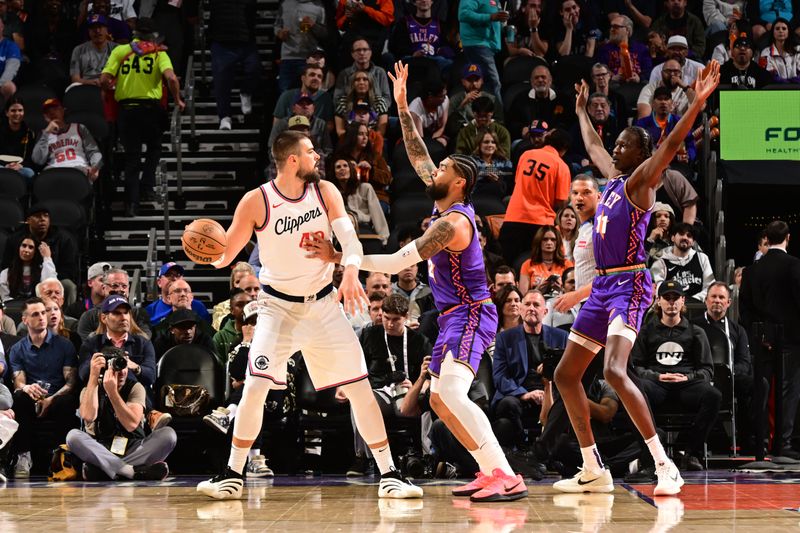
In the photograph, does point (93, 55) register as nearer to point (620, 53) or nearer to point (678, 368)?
point (620, 53)

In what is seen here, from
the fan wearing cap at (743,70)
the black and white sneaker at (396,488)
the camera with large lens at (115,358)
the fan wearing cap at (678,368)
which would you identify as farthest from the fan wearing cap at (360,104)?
the black and white sneaker at (396,488)

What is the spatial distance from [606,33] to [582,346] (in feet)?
33.4

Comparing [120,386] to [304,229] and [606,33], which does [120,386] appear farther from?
[606,33]

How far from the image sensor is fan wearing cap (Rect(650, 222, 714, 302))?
12.0 meters

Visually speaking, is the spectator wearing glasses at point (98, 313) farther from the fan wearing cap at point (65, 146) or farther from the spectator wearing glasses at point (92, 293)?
the fan wearing cap at point (65, 146)

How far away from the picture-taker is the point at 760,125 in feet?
41.8

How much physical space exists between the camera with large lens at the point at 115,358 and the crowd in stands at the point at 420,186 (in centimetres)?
14

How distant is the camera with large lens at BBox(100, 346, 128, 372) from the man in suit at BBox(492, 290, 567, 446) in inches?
117

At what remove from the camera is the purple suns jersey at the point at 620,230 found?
25.4ft

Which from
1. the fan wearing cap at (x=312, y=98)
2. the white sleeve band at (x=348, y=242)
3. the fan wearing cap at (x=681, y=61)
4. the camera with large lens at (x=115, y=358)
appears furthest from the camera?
the fan wearing cap at (x=681, y=61)

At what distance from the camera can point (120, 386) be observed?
1002cm

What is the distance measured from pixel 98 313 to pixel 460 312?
4965 millimetres

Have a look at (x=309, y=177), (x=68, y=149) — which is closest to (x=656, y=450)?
(x=309, y=177)

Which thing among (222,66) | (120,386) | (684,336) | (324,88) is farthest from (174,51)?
(684,336)
